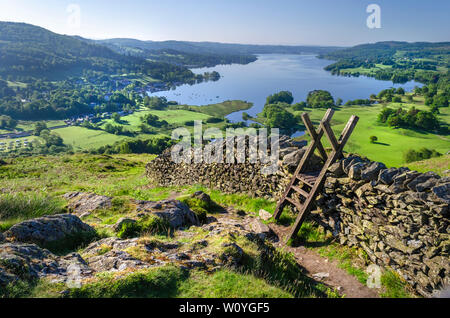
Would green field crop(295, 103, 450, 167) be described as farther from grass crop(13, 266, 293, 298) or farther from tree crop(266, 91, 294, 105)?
tree crop(266, 91, 294, 105)

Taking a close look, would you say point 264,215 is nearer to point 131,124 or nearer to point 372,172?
point 372,172

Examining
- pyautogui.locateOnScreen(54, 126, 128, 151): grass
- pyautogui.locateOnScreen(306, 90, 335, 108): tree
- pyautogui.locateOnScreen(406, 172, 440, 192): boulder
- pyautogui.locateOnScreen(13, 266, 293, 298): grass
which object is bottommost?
pyautogui.locateOnScreen(54, 126, 128, 151): grass

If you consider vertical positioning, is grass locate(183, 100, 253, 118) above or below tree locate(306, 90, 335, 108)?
below

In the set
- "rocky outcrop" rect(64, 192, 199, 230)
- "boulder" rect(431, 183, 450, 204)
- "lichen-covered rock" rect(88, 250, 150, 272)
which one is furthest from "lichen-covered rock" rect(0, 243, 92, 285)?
"boulder" rect(431, 183, 450, 204)

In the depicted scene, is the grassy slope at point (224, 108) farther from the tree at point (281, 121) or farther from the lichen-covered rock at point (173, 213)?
the lichen-covered rock at point (173, 213)

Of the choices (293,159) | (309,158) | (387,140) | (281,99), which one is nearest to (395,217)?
(309,158)

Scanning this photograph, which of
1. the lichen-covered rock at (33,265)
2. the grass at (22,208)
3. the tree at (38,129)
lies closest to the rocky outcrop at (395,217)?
the lichen-covered rock at (33,265)
